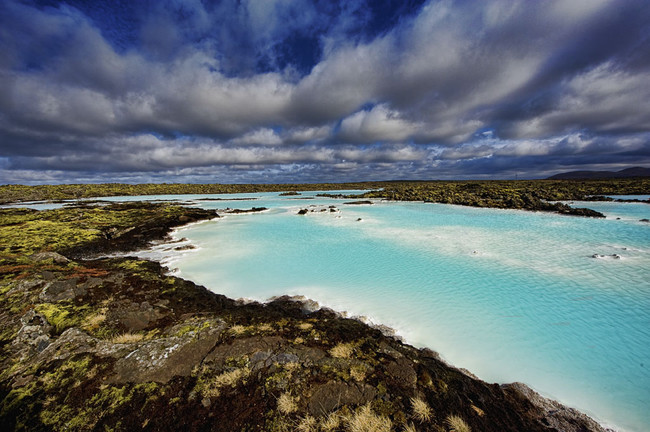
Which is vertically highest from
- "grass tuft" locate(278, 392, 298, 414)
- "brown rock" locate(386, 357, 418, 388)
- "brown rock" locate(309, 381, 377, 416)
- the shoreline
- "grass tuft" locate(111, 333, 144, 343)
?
"grass tuft" locate(111, 333, 144, 343)

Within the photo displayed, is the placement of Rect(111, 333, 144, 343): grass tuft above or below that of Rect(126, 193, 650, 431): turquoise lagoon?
above

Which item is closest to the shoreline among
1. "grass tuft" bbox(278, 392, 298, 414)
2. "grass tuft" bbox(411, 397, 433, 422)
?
"grass tuft" bbox(411, 397, 433, 422)

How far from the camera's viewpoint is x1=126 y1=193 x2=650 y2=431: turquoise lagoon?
618cm

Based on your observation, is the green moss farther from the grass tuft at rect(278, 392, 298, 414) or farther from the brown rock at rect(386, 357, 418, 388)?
the brown rock at rect(386, 357, 418, 388)

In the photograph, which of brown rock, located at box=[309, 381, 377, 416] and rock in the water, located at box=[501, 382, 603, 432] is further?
rock in the water, located at box=[501, 382, 603, 432]

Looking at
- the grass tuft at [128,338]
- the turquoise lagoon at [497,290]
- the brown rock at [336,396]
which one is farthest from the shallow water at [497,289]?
the grass tuft at [128,338]

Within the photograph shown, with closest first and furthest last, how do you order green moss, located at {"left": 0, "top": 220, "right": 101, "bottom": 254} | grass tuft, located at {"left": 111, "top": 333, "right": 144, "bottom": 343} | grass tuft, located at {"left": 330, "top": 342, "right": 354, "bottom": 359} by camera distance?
grass tuft, located at {"left": 330, "top": 342, "right": 354, "bottom": 359} < grass tuft, located at {"left": 111, "top": 333, "right": 144, "bottom": 343} < green moss, located at {"left": 0, "top": 220, "right": 101, "bottom": 254}

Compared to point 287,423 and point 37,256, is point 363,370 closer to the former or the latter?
point 287,423

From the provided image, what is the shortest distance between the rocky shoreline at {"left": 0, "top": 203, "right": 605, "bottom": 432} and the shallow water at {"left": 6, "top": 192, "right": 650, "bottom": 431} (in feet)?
4.55

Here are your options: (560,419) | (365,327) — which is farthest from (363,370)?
(560,419)

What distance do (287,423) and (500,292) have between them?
10.5m

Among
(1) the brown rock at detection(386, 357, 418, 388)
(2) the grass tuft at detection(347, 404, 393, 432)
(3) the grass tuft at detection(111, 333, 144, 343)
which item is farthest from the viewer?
(3) the grass tuft at detection(111, 333, 144, 343)

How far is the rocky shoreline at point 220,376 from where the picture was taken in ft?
13.2

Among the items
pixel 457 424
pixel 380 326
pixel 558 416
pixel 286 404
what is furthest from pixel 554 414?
pixel 286 404
